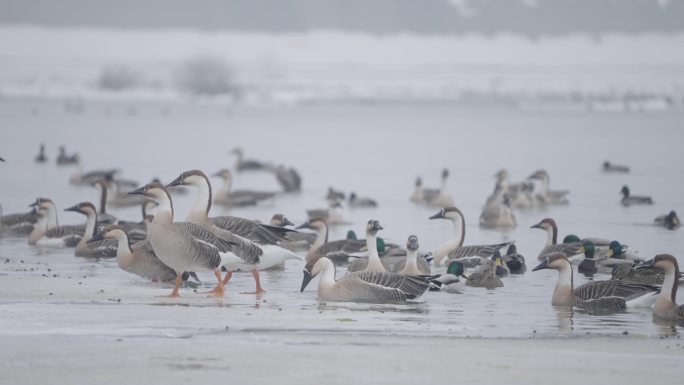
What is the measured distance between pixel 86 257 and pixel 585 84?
103 metres

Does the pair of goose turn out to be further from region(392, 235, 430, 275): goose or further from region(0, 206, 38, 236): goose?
region(392, 235, 430, 275): goose

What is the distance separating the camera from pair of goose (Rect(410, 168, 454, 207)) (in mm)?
23078

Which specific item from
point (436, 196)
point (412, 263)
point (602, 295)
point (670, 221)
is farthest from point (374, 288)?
point (436, 196)

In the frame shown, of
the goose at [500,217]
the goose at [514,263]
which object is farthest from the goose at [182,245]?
the goose at [500,217]

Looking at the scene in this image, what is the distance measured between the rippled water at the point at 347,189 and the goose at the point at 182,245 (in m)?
0.30

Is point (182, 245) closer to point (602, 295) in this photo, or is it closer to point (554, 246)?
point (602, 295)

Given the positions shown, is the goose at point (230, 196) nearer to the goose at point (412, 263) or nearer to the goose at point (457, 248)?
the goose at point (457, 248)

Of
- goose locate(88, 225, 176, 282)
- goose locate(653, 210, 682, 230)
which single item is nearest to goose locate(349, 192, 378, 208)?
goose locate(653, 210, 682, 230)

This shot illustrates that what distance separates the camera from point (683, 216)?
2183 centimetres

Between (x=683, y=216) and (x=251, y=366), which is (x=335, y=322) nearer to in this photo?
(x=251, y=366)

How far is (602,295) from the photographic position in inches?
452

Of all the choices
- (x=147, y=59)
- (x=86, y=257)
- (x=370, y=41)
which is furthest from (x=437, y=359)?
(x=370, y=41)

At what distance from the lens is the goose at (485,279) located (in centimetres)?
1298

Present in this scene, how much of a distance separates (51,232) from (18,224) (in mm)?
1550
